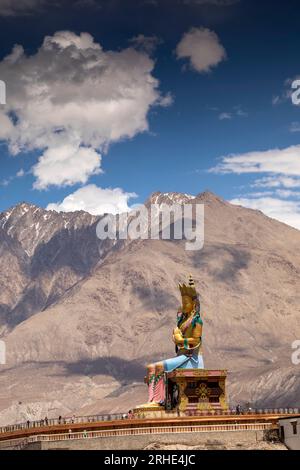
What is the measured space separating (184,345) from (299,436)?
29.2 metres

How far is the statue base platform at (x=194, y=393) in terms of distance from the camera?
90.4 m

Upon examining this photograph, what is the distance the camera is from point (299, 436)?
2579 inches

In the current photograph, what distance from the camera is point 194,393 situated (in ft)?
298

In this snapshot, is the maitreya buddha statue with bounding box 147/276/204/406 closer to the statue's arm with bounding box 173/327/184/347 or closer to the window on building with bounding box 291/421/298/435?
the statue's arm with bounding box 173/327/184/347

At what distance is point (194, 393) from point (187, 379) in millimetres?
1473

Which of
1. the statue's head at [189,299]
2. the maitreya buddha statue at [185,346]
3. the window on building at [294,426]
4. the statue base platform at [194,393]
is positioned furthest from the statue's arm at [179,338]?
the window on building at [294,426]

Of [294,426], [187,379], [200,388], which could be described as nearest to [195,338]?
[187,379]

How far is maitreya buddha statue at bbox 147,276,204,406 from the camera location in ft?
307

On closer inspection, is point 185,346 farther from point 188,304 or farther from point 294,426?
point 294,426
